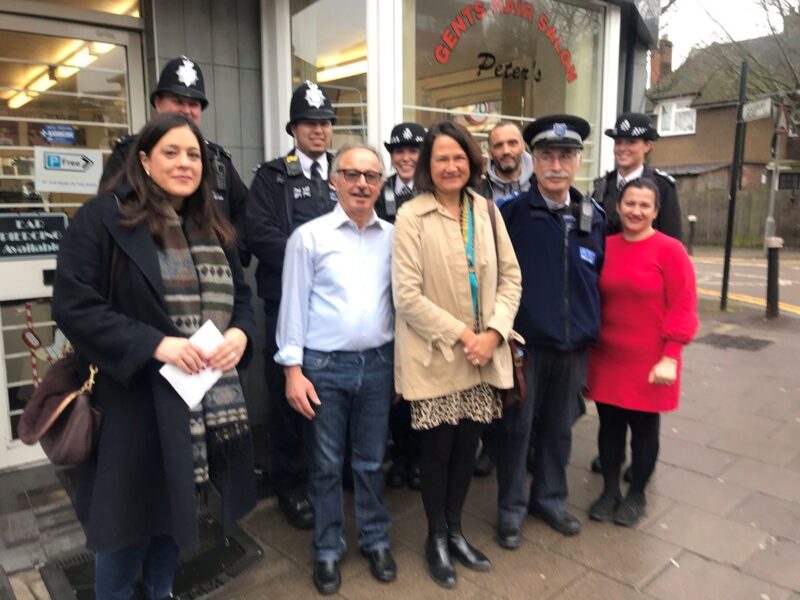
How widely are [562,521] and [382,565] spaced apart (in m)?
1.01

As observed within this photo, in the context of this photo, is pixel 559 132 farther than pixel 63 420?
Yes

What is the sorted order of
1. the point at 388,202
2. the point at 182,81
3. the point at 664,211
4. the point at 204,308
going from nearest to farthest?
the point at 204,308 < the point at 182,81 < the point at 388,202 < the point at 664,211

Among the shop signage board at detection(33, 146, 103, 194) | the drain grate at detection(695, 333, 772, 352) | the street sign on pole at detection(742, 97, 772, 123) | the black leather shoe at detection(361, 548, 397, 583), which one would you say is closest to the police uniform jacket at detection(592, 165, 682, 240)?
the black leather shoe at detection(361, 548, 397, 583)

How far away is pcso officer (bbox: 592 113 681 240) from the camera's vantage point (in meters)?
3.84

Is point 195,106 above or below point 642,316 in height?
above

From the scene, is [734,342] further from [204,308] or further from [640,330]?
[204,308]

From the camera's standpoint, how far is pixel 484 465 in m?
4.09

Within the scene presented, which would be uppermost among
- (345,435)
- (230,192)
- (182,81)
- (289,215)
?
(182,81)

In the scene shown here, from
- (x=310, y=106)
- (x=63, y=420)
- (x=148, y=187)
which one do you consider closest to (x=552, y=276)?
(x=310, y=106)

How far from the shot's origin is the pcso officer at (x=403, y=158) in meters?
3.73

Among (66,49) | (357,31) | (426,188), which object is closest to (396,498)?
(426,188)

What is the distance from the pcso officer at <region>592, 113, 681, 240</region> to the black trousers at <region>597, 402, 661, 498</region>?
1.06 meters

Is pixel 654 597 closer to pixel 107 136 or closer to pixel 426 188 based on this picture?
pixel 426 188

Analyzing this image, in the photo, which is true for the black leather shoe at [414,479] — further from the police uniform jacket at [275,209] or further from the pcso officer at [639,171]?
the pcso officer at [639,171]
